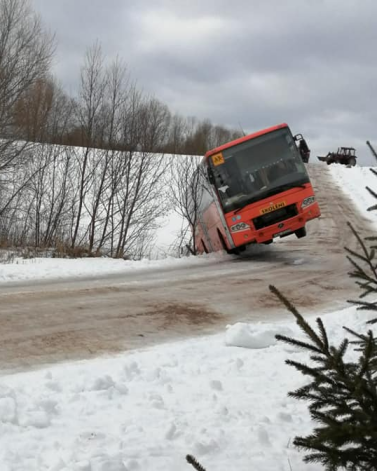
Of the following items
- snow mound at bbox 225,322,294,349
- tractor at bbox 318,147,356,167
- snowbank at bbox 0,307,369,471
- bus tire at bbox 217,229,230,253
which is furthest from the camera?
tractor at bbox 318,147,356,167

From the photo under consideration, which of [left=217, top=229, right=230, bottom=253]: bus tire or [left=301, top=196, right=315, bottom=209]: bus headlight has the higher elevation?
[left=301, top=196, right=315, bottom=209]: bus headlight

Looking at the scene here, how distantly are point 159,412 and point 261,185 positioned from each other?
10.4 meters

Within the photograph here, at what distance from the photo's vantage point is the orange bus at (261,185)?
13539 millimetres

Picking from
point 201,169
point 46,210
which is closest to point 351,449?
point 201,169

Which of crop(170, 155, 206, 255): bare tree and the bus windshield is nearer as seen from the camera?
the bus windshield

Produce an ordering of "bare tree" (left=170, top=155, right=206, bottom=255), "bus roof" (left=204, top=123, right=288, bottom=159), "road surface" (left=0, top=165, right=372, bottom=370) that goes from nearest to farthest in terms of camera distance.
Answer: "road surface" (left=0, top=165, right=372, bottom=370)
"bus roof" (left=204, top=123, right=288, bottom=159)
"bare tree" (left=170, top=155, right=206, bottom=255)

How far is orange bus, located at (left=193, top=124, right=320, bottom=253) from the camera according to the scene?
13.5 meters

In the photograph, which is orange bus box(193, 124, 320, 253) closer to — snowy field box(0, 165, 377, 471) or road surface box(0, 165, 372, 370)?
road surface box(0, 165, 372, 370)

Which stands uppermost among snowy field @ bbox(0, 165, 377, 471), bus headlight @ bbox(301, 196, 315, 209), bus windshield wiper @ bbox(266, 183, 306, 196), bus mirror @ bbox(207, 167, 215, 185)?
bus mirror @ bbox(207, 167, 215, 185)

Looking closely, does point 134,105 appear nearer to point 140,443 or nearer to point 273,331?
point 273,331

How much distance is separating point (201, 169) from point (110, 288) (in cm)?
635

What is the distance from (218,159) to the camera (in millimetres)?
13578

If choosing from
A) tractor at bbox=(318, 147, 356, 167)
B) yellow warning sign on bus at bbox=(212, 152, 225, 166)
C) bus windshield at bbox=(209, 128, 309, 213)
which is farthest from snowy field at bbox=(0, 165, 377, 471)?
tractor at bbox=(318, 147, 356, 167)

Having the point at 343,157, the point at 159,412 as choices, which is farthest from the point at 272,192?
the point at 343,157
